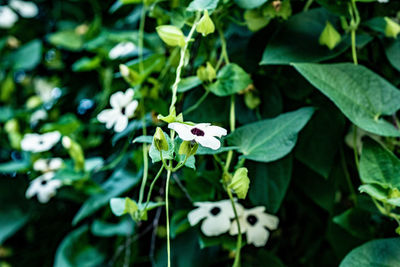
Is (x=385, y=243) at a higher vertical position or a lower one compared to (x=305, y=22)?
lower

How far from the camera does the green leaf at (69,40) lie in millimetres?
943

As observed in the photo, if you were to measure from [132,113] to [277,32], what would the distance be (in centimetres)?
21

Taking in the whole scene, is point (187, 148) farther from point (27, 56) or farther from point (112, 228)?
point (27, 56)

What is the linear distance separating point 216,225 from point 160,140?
0.57 feet

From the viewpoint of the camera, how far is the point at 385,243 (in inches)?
15.8

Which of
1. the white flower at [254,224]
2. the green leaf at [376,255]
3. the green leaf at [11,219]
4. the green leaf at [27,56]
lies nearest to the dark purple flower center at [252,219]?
the white flower at [254,224]

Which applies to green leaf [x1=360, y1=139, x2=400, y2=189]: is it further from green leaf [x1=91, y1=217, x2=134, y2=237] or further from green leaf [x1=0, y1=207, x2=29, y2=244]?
green leaf [x1=0, y1=207, x2=29, y2=244]

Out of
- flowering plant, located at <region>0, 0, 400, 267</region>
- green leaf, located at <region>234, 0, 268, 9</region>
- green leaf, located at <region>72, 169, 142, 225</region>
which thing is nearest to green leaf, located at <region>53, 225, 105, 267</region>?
flowering plant, located at <region>0, 0, 400, 267</region>

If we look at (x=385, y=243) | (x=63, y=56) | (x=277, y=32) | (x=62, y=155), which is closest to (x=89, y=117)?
(x=62, y=155)

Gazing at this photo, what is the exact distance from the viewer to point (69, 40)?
95cm

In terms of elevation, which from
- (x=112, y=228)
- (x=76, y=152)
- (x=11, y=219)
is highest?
(x=76, y=152)

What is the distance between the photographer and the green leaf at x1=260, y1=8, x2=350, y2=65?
0.49 meters

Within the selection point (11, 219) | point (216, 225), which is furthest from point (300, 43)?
point (11, 219)

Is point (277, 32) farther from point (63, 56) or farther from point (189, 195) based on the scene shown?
point (63, 56)
